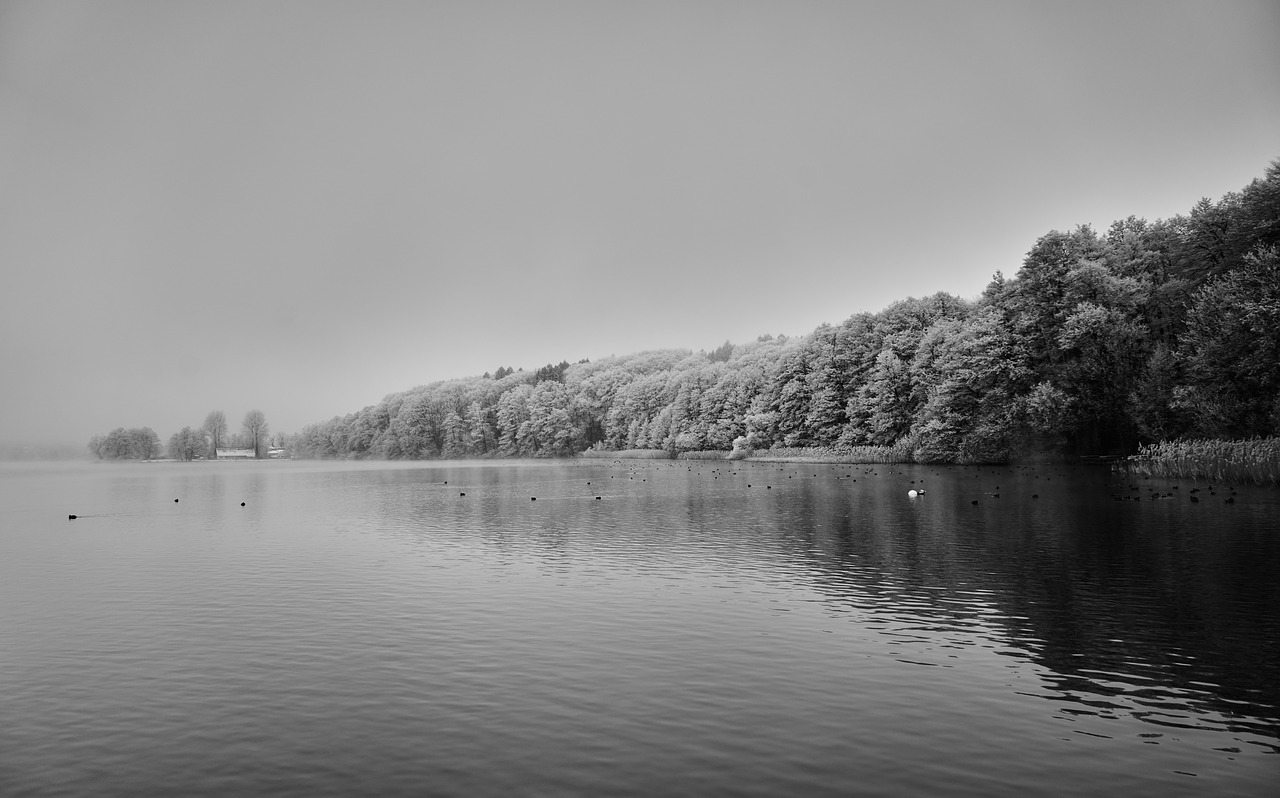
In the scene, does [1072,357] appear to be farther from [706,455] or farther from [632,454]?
[632,454]

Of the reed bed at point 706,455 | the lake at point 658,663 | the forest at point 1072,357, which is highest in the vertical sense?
the forest at point 1072,357

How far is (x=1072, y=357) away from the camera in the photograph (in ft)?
261

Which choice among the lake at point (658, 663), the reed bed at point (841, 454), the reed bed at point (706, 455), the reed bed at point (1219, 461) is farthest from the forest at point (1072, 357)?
the lake at point (658, 663)

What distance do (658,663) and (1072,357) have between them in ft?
252

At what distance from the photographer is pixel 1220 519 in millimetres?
36094

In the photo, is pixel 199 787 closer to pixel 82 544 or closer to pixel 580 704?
pixel 580 704

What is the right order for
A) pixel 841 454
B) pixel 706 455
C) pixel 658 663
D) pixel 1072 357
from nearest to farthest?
pixel 658 663
pixel 1072 357
pixel 841 454
pixel 706 455

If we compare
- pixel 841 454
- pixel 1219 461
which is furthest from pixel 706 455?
pixel 1219 461

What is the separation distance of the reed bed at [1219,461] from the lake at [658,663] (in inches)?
511

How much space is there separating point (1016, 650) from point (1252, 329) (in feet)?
154

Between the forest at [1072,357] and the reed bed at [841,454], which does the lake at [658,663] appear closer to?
the forest at [1072,357]

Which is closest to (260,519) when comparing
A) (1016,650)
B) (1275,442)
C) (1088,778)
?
(1016,650)

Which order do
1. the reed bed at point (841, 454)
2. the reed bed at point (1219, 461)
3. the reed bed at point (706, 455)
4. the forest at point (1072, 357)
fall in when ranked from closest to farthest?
the reed bed at point (1219, 461), the forest at point (1072, 357), the reed bed at point (841, 454), the reed bed at point (706, 455)

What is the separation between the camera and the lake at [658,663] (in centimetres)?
1119
